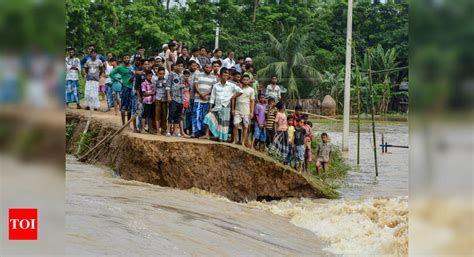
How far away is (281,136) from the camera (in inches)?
368

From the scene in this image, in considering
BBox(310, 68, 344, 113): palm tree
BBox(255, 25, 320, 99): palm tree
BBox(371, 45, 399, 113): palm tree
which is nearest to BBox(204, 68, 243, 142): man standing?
BBox(371, 45, 399, 113): palm tree

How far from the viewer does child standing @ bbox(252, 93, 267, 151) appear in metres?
9.05

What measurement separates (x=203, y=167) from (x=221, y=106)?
77 centimetres

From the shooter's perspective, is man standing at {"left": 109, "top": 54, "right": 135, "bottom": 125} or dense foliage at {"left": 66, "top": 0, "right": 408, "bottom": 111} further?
dense foliage at {"left": 66, "top": 0, "right": 408, "bottom": 111}

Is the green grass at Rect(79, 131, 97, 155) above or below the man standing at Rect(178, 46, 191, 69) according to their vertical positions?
below

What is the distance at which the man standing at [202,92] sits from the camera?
26.8 feet

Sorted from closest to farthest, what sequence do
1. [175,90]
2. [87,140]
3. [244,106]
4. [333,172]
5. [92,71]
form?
1. [175,90]
2. [244,106]
3. [92,71]
4. [87,140]
5. [333,172]

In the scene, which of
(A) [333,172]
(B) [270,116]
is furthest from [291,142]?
(A) [333,172]

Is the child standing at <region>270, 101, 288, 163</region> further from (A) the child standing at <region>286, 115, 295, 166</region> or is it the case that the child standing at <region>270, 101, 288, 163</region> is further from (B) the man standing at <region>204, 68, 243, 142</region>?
(B) the man standing at <region>204, 68, 243, 142</region>

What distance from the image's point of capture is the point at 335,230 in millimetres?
7535

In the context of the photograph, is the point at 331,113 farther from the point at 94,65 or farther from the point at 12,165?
the point at 12,165

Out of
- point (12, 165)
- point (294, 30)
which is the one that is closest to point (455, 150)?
point (12, 165)

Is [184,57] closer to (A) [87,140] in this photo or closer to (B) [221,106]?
(B) [221,106]

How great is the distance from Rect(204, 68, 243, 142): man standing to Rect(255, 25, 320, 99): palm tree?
15.4m
